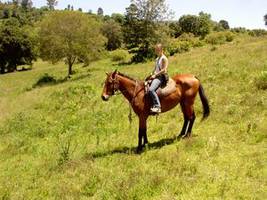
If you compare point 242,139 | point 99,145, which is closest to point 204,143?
point 242,139

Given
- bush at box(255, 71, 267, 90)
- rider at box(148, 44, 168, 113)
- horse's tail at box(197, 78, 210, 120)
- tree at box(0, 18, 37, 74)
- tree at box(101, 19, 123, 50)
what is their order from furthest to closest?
tree at box(101, 19, 123, 50), tree at box(0, 18, 37, 74), bush at box(255, 71, 267, 90), horse's tail at box(197, 78, 210, 120), rider at box(148, 44, 168, 113)

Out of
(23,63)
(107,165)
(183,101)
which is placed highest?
(183,101)

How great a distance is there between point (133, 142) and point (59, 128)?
5.70 metres

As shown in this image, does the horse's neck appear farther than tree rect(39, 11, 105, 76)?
No

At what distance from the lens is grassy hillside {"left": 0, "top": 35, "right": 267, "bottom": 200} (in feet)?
33.2

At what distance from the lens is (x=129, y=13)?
55250 millimetres

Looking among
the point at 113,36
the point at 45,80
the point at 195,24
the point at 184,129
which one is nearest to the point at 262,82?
the point at 184,129

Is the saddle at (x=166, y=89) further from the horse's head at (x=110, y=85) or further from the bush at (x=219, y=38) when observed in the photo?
the bush at (x=219, y=38)

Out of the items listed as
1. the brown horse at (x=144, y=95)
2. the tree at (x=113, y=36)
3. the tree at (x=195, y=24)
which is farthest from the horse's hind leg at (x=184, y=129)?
the tree at (x=113, y=36)

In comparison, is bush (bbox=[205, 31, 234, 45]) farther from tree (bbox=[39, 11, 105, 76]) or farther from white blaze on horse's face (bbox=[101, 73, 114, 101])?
white blaze on horse's face (bbox=[101, 73, 114, 101])

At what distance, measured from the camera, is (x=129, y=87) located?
536 inches

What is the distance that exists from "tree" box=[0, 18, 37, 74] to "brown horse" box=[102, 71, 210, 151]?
58.6m

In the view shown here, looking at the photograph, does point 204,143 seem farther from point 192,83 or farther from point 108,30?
point 108,30

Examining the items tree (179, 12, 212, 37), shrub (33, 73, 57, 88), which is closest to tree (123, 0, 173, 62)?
A: shrub (33, 73, 57, 88)
